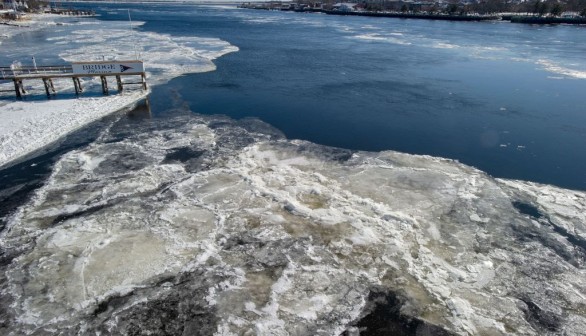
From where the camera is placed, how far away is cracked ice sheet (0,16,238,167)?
1569cm

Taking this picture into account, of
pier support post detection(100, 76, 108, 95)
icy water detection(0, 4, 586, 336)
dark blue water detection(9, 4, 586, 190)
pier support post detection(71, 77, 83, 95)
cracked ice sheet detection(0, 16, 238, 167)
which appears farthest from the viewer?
pier support post detection(100, 76, 108, 95)

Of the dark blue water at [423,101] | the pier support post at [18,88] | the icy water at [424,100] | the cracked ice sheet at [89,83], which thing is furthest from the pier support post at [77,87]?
the icy water at [424,100]

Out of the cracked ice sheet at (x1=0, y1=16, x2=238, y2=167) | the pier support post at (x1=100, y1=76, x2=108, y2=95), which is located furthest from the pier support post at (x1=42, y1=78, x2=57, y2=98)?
the pier support post at (x1=100, y1=76, x2=108, y2=95)

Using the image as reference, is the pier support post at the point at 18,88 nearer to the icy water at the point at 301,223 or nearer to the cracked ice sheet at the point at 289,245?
the icy water at the point at 301,223

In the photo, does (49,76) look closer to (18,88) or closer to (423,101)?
(18,88)

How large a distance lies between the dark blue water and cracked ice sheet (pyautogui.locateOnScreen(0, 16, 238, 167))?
2.28 metres

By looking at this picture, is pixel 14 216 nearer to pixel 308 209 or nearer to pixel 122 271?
pixel 122 271

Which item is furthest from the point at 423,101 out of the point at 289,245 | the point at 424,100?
the point at 289,245

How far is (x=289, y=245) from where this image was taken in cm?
934

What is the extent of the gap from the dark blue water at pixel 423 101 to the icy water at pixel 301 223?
0.54ft

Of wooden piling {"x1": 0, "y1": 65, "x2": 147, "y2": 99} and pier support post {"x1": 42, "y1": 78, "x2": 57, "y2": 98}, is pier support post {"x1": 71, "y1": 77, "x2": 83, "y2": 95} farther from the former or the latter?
pier support post {"x1": 42, "y1": 78, "x2": 57, "y2": 98}

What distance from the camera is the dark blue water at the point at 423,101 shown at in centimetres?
1554

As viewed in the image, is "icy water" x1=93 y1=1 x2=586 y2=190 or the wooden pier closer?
"icy water" x1=93 y1=1 x2=586 y2=190

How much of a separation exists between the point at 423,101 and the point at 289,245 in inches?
612
